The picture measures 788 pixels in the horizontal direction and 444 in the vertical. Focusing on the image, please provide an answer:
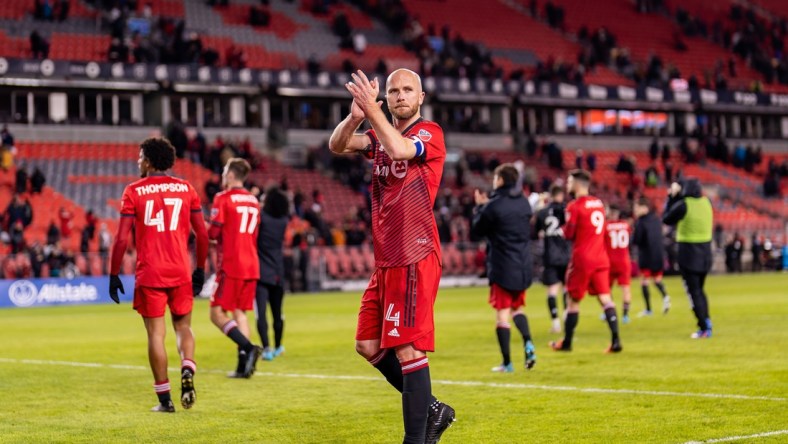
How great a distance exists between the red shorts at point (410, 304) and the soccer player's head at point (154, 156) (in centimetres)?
351

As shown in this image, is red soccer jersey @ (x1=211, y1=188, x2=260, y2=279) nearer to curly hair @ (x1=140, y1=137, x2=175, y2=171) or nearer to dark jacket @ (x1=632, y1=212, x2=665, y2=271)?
curly hair @ (x1=140, y1=137, x2=175, y2=171)

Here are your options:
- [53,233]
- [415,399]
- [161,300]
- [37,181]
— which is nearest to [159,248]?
[161,300]

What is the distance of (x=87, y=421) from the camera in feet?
30.8

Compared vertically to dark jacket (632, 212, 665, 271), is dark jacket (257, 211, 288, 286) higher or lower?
higher

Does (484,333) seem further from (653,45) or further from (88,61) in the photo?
(653,45)

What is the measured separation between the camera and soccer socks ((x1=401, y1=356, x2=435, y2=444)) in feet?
22.3

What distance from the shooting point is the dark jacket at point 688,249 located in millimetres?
16172

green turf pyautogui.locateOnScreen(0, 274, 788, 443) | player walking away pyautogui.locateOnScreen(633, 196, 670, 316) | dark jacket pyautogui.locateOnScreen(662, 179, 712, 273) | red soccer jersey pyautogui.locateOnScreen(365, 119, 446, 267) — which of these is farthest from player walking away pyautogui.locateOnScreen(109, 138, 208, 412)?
player walking away pyautogui.locateOnScreen(633, 196, 670, 316)

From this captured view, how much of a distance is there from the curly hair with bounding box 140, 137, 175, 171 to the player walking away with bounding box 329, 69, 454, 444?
3197 mm

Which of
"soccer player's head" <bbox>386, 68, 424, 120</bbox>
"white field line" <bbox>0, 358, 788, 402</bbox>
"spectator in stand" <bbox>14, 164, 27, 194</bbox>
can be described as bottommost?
"white field line" <bbox>0, 358, 788, 402</bbox>

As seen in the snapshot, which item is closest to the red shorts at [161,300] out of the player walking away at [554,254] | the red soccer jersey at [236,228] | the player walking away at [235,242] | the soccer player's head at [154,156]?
the soccer player's head at [154,156]

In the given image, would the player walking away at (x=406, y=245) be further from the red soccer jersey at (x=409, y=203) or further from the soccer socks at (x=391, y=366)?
the soccer socks at (x=391, y=366)

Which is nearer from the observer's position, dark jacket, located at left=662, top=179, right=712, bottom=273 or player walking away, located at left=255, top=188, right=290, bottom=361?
player walking away, located at left=255, top=188, right=290, bottom=361

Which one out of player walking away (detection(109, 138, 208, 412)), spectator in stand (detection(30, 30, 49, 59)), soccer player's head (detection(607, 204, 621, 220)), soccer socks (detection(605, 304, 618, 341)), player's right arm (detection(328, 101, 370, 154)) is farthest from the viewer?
spectator in stand (detection(30, 30, 49, 59))
